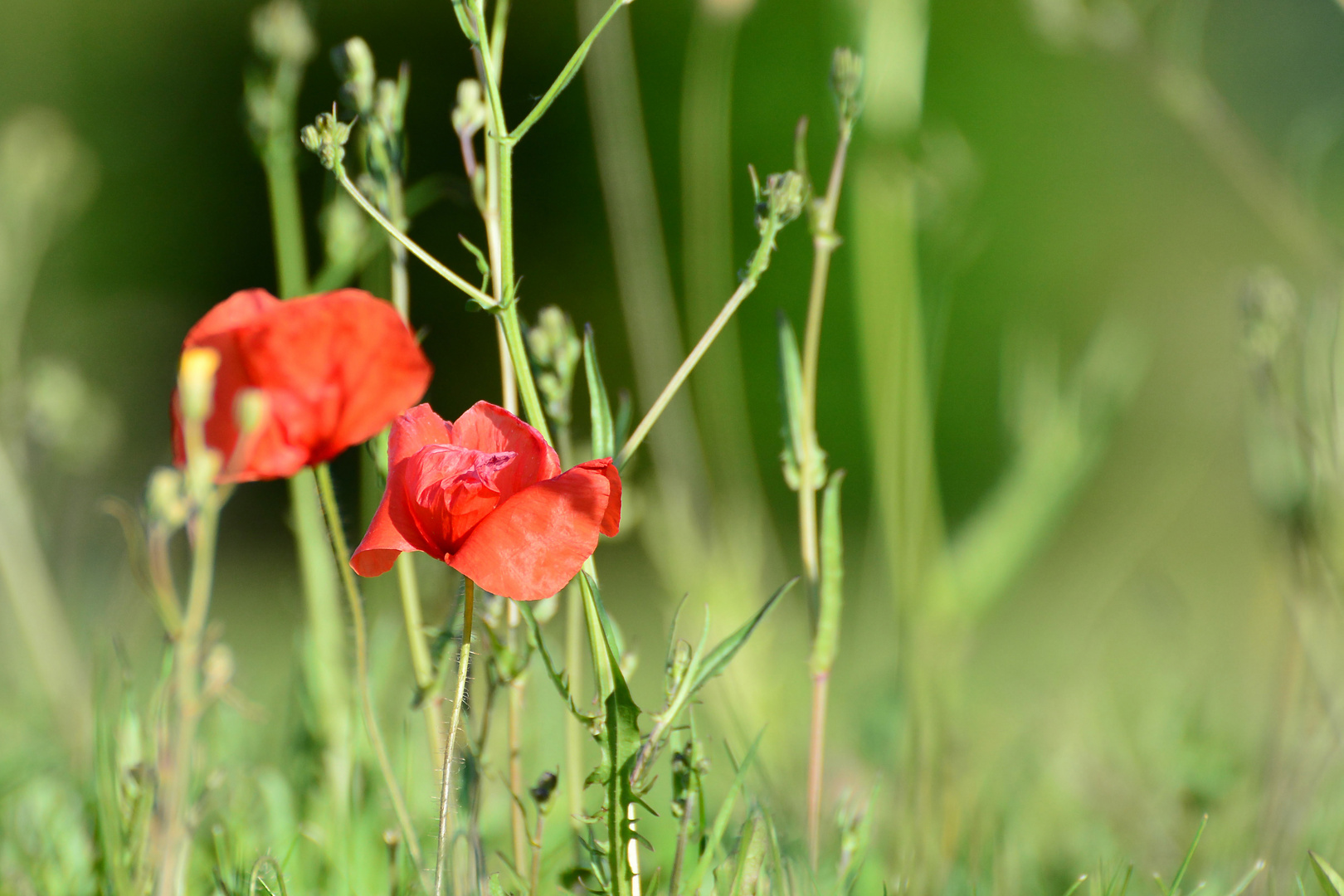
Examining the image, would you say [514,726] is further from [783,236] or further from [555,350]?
[783,236]

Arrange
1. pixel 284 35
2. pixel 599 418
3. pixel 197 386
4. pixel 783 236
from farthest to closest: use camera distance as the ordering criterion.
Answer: pixel 783 236 → pixel 284 35 → pixel 599 418 → pixel 197 386

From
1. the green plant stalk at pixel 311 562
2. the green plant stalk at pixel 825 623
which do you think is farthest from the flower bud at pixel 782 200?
the green plant stalk at pixel 311 562

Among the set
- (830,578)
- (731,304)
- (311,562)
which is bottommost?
(311,562)

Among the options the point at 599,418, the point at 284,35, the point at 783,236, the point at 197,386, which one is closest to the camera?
the point at 197,386

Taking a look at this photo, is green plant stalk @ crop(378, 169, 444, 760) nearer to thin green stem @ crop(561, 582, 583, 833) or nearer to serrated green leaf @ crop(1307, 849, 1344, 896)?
thin green stem @ crop(561, 582, 583, 833)

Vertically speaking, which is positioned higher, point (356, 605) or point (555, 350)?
point (555, 350)

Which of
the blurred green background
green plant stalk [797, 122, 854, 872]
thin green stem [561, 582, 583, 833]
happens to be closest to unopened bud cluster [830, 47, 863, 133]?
green plant stalk [797, 122, 854, 872]

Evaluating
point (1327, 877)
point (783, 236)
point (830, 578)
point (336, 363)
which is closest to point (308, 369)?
point (336, 363)
